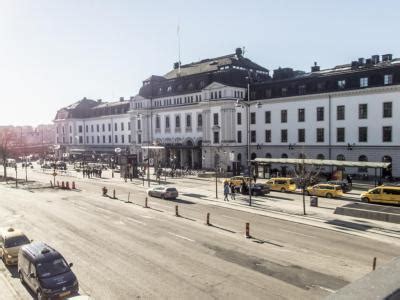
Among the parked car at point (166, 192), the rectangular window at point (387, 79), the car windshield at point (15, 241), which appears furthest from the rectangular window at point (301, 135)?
the car windshield at point (15, 241)

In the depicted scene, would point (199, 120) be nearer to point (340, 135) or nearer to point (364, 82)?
point (340, 135)

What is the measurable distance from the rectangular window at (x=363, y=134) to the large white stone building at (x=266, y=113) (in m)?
0.14

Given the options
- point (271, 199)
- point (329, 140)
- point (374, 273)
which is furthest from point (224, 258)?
point (329, 140)

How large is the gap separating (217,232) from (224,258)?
557 cm

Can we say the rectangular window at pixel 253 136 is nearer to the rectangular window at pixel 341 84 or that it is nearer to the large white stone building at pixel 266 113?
the large white stone building at pixel 266 113

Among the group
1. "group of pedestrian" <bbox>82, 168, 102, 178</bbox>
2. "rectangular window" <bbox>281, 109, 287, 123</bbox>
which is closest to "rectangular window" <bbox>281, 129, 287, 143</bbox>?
"rectangular window" <bbox>281, 109, 287, 123</bbox>

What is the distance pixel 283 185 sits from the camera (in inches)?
1748

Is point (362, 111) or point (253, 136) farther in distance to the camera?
point (253, 136)

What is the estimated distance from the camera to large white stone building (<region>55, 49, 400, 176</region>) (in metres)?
51.3

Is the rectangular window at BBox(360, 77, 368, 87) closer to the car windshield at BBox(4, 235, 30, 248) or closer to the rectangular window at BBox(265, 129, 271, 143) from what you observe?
the rectangular window at BBox(265, 129, 271, 143)

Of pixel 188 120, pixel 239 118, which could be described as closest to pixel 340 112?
pixel 239 118

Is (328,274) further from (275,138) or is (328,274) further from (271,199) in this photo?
(275,138)

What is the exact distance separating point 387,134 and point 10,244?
4698 centimetres

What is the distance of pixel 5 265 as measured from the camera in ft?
64.8
